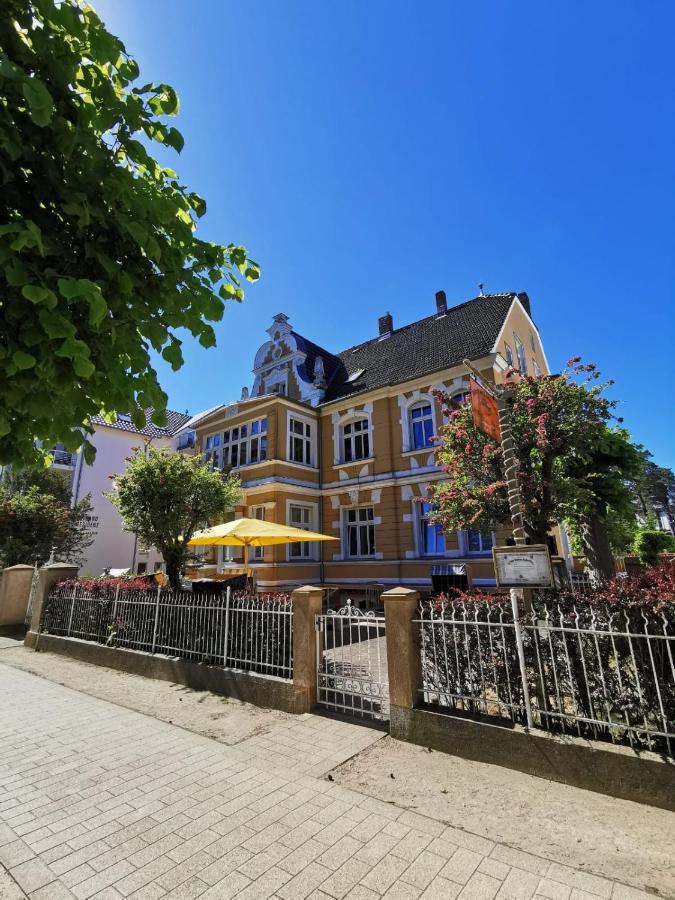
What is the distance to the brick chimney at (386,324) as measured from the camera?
78.7ft

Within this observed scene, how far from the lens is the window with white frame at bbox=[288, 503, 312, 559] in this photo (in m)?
18.1

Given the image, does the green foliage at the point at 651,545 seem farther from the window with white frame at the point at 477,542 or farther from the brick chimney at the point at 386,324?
the brick chimney at the point at 386,324

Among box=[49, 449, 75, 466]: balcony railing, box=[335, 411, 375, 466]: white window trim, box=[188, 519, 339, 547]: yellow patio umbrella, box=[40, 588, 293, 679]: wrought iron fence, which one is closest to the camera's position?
box=[40, 588, 293, 679]: wrought iron fence

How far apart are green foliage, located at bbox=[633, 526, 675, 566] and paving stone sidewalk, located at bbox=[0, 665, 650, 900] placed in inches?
967

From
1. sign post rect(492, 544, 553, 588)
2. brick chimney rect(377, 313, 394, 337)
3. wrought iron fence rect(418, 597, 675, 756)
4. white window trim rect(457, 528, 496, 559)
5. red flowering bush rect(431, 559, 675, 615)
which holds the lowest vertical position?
wrought iron fence rect(418, 597, 675, 756)

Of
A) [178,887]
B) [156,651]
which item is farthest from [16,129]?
[156,651]

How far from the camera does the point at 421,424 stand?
17547mm

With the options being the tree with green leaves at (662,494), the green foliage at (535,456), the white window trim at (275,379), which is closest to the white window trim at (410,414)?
the white window trim at (275,379)

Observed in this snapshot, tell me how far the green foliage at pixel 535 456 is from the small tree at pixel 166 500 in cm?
525

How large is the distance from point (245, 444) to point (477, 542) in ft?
35.1

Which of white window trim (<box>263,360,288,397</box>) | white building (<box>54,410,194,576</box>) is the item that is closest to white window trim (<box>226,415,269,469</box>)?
white window trim (<box>263,360,288,397</box>)

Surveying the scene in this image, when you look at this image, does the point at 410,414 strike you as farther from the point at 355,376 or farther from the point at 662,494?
the point at 662,494

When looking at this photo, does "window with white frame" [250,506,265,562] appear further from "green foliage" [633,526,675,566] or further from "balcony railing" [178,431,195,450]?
"green foliage" [633,526,675,566]

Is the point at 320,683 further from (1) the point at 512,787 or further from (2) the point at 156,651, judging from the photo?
Result: (2) the point at 156,651
